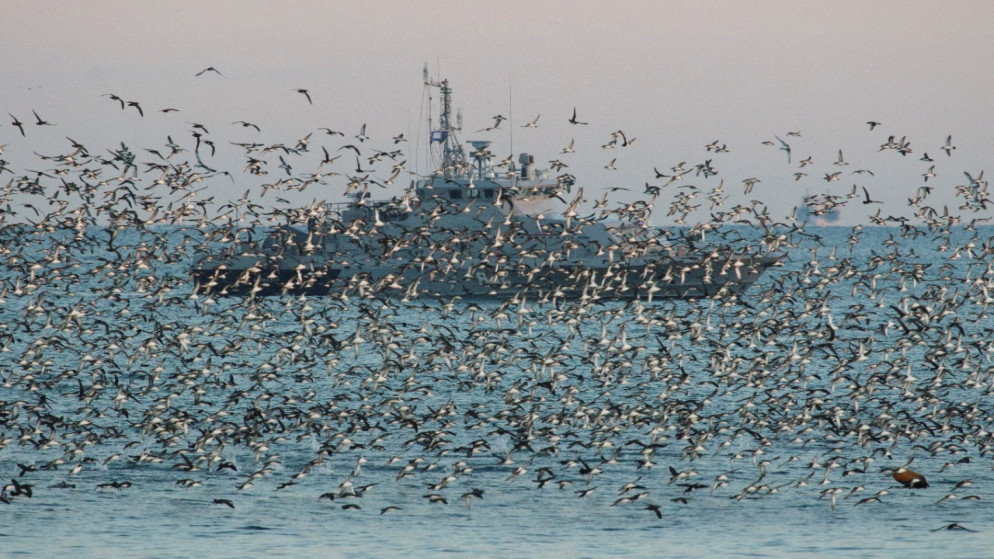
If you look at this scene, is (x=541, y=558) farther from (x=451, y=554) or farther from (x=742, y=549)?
(x=742, y=549)

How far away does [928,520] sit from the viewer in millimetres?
34031

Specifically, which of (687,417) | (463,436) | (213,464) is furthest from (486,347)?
(213,464)

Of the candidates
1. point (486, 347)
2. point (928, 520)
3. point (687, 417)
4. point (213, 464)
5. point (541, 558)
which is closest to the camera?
point (541, 558)

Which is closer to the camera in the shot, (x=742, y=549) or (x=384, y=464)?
(x=742, y=549)

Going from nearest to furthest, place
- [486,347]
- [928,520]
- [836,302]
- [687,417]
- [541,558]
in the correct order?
1. [541,558]
2. [928,520]
3. [687,417]
4. [486,347]
5. [836,302]

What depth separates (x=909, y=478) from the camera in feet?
126

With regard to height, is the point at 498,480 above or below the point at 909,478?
below

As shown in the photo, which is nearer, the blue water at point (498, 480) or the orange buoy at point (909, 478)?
the blue water at point (498, 480)

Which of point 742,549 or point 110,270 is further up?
point 110,270

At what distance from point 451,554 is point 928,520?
12354mm

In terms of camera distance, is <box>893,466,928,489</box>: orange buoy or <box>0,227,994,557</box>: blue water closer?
<box>0,227,994,557</box>: blue water

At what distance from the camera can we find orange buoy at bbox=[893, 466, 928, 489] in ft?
125

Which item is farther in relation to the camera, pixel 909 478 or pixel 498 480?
pixel 498 480

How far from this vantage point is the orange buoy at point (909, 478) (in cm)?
3809
